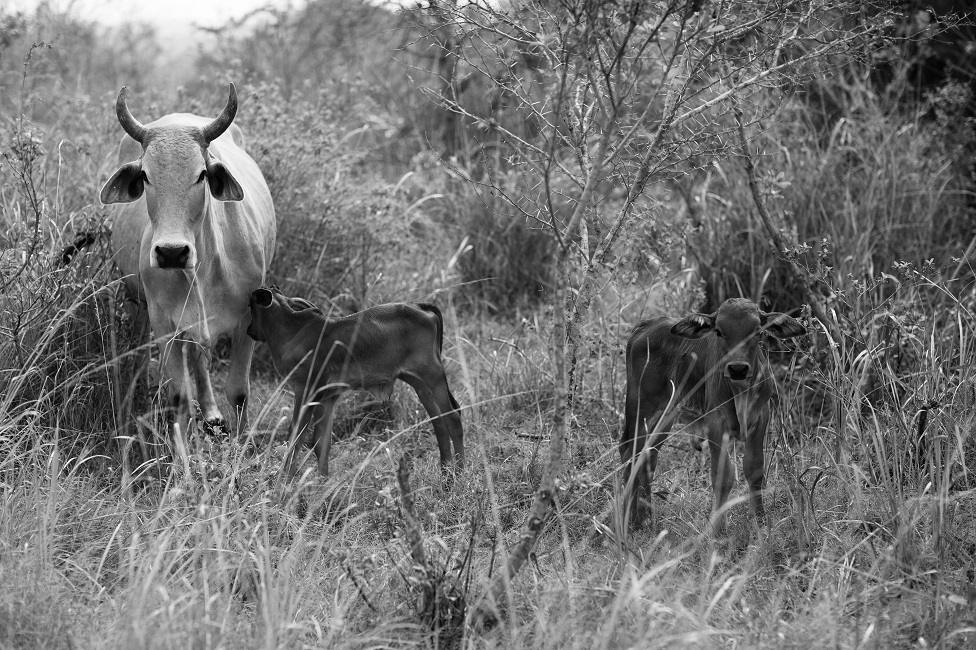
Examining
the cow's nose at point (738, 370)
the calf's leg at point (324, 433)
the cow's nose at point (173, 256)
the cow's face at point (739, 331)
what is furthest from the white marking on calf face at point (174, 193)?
the cow's nose at point (738, 370)

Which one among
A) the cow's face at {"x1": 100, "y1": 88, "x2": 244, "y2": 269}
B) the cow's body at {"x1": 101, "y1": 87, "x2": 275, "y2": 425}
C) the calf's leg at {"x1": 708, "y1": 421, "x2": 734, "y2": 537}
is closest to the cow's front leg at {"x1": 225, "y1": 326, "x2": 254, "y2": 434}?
the cow's body at {"x1": 101, "y1": 87, "x2": 275, "y2": 425}

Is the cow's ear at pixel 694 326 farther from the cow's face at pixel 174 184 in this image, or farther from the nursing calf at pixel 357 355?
the cow's face at pixel 174 184

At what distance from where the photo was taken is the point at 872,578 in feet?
11.7

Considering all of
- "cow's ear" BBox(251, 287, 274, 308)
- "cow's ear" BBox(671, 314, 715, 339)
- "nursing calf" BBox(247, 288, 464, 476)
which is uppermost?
"cow's ear" BBox(671, 314, 715, 339)

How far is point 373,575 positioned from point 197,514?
2.16ft

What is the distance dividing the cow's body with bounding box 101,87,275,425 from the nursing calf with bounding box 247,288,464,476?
240 millimetres

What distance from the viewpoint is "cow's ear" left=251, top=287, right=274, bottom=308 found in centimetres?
486

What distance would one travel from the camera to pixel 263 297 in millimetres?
4879

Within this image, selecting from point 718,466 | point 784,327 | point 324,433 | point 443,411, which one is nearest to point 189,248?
point 324,433

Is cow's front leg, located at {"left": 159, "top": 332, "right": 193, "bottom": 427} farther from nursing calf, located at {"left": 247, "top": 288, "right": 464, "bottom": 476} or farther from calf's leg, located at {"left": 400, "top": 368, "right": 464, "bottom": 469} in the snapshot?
calf's leg, located at {"left": 400, "top": 368, "right": 464, "bottom": 469}

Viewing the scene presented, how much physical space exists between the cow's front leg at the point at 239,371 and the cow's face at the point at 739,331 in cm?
216

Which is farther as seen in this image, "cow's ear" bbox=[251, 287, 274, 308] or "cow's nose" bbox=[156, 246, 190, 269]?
"cow's ear" bbox=[251, 287, 274, 308]

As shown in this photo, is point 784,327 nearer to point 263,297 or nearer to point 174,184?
point 263,297

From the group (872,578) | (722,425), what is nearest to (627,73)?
(722,425)
